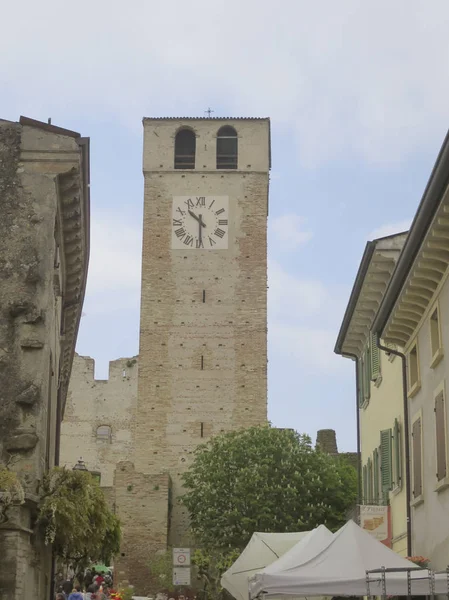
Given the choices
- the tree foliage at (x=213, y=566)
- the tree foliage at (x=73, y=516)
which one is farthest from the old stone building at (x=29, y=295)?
the tree foliage at (x=213, y=566)

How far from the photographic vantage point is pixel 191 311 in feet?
163

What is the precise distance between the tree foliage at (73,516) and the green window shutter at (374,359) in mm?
6229

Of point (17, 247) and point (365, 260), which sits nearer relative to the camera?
point (17, 247)

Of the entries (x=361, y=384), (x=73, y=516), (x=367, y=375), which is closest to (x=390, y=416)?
(x=367, y=375)

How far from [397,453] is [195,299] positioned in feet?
105

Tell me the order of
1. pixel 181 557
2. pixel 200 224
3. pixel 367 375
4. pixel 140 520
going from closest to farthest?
pixel 367 375
pixel 181 557
pixel 140 520
pixel 200 224

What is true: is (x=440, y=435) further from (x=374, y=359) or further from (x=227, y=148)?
(x=227, y=148)

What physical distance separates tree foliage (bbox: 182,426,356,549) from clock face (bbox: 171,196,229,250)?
1183cm

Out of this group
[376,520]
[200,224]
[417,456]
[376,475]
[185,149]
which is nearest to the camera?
[417,456]

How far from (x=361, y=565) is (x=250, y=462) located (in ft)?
89.3

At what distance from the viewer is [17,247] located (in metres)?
16.7

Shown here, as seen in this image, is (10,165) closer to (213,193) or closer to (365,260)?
(365,260)

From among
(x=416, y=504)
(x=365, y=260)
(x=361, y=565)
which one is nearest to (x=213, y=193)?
(x=365, y=260)

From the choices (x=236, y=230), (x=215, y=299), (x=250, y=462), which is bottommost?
(x=250, y=462)
